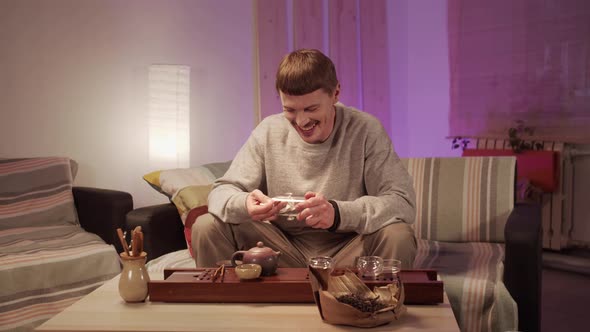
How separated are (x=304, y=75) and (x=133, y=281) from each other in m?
0.86

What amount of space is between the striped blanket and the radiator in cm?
286

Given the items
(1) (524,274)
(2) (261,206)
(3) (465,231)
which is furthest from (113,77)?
(1) (524,274)

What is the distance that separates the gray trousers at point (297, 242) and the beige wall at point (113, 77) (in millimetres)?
1790

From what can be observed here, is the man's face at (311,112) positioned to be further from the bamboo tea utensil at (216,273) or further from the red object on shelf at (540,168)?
the red object on shelf at (540,168)

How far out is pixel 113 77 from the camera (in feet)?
12.4

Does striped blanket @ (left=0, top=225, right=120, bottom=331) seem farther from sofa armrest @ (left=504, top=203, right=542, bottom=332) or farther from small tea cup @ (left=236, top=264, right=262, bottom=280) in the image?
sofa armrest @ (left=504, top=203, right=542, bottom=332)

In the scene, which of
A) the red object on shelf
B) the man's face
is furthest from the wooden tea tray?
the red object on shelf

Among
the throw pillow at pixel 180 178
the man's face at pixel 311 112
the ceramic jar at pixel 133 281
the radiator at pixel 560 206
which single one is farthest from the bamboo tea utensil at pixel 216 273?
the radiator at pixel 560 206

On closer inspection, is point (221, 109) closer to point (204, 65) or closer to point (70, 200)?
point (204, 65)

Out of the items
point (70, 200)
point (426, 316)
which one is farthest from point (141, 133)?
point (426, 316)

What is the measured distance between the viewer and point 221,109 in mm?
3947

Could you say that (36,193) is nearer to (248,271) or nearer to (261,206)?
(261,206)

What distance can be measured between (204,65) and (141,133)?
0.56 m

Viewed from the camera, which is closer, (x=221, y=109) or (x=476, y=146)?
(x=221, y=109)
